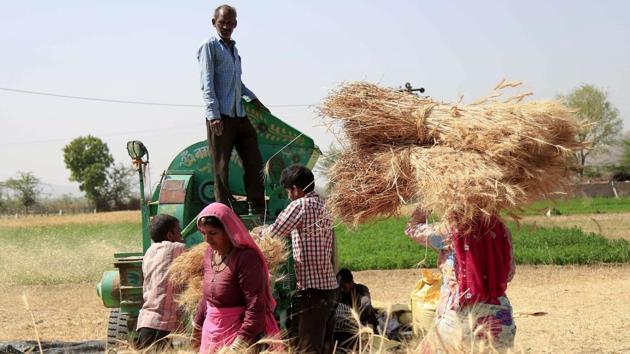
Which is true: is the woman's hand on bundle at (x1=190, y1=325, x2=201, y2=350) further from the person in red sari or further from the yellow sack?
the yellow sack

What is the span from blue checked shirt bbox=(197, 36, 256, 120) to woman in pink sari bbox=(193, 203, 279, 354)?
6.34ft

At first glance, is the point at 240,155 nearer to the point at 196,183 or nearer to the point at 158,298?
the point at 196,183

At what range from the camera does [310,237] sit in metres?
5.46

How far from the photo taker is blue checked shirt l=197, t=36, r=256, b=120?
6.24 m

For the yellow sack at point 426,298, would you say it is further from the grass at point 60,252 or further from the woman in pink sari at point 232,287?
the grass at point 60,252

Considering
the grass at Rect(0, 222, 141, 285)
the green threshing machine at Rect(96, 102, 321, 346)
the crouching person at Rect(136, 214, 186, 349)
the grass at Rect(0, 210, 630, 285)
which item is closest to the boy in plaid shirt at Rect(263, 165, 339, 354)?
the crouching person at Rect(136, 214, 186, 349)

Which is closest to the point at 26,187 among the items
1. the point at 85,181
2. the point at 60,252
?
the point at 85,181

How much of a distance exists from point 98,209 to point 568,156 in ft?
222

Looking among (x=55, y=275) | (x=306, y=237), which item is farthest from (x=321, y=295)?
(x=55, y=275)

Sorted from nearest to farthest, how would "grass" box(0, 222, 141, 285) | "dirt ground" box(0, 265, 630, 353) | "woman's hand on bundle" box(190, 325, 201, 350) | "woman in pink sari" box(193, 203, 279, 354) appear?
1. "woman in pink sari" box(193, 203, 279, 354)
2. "woman's hand on bundle" box(190, 325, 201, 350)
3. "dirt ground" box(0, 265, 630, 353)
4. "grass" box(0, 222, 141, 285)

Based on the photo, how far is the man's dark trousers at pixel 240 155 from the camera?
6.47 metres

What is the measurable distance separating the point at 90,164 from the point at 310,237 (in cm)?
8686

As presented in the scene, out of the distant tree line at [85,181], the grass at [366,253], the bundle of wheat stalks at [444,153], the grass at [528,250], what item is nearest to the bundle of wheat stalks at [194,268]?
the bundle of wheat stalks at [444,153]

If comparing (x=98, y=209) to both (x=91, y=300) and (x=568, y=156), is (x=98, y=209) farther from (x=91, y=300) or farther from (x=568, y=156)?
(x=568, y=156)
